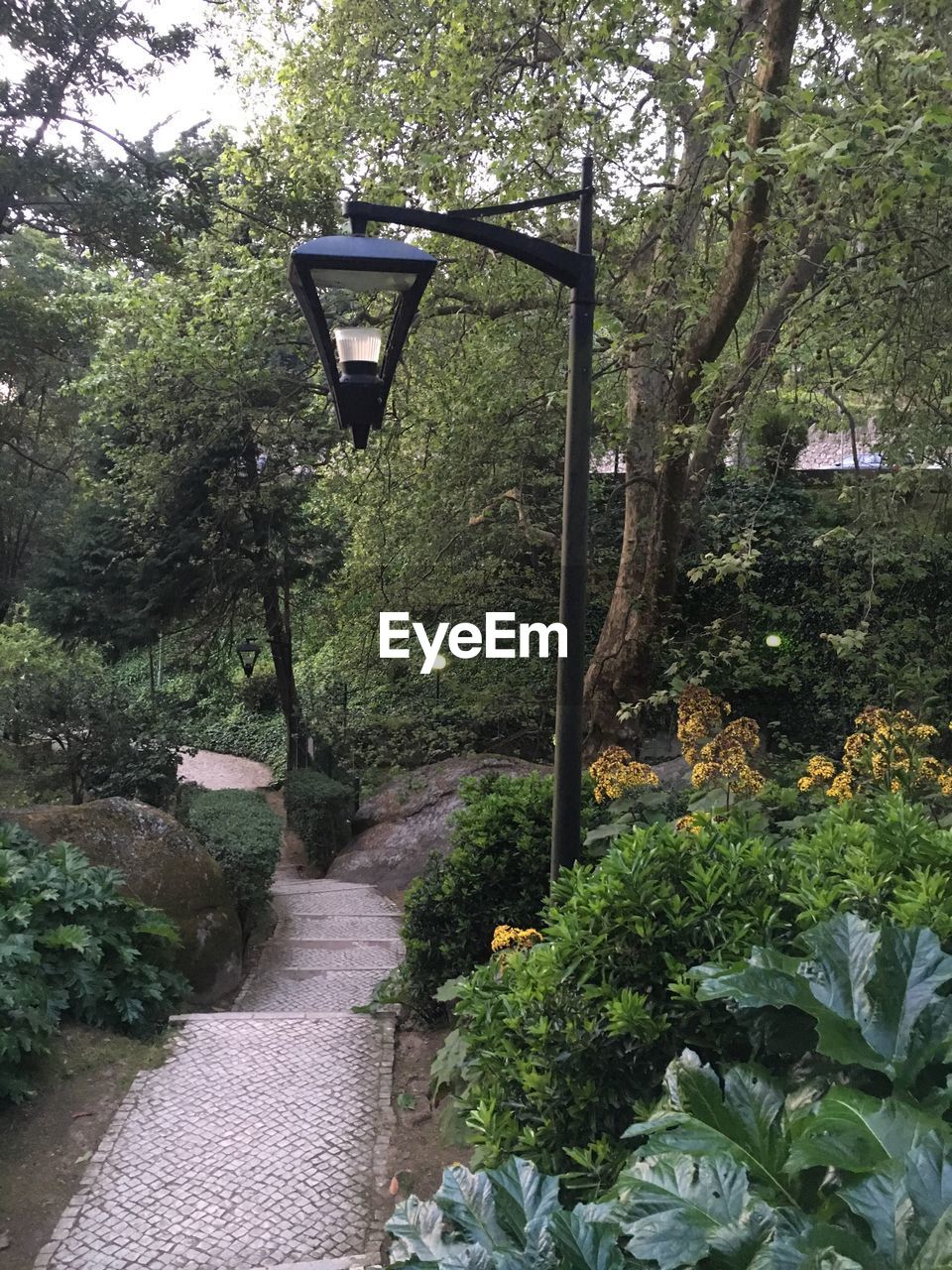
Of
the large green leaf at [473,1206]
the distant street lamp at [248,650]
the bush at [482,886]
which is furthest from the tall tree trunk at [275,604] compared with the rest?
the large green leaf at [473,1206]

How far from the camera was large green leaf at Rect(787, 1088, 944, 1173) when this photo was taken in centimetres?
151

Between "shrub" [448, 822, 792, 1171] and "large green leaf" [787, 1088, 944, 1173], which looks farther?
"shrub" [448, 822, 792, 1171]

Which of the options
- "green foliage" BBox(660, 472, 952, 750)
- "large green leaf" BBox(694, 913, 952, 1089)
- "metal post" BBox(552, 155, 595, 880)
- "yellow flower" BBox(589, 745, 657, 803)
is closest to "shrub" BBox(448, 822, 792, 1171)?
"large green leaf" BBox(694, 913, 952, 1089)

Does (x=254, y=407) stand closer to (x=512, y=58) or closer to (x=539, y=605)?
(x=539, y=605)

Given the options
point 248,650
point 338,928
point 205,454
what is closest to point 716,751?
point 338,928

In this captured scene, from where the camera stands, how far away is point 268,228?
9.70 m

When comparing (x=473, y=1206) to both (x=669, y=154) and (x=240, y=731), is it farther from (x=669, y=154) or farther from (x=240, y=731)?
(x=240, y=731)

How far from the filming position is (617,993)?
2.43 metres

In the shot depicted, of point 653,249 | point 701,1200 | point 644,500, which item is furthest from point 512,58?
point 701,1200

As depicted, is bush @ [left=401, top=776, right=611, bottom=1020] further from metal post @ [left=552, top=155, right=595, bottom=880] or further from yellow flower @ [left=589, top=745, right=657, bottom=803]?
metal post @ [left=552, top=155, right=595, bottom=880]

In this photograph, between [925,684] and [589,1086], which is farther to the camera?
[925,684]

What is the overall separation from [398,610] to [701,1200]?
9.30 m

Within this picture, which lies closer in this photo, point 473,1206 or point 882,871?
point 473,1206

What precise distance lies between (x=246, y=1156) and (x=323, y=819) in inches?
346
